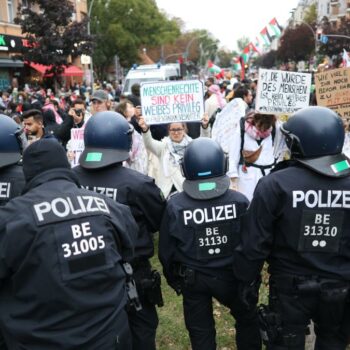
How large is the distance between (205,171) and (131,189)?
545mm

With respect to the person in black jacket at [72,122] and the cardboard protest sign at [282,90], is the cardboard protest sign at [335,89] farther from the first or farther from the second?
the person in black jacket at [72,122]

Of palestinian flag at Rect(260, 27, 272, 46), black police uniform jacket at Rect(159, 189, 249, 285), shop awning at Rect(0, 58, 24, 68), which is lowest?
black police uniform jacket at Rect(159, 189, 249, 285)

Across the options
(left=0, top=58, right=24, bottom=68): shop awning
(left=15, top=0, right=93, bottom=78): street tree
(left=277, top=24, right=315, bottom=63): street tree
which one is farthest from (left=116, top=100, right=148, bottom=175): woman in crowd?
(left=277, top=24, right=315, bottom=63): street tree

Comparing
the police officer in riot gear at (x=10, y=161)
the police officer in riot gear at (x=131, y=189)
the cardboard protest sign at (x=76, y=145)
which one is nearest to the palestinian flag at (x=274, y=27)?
the cardboard protest sign at (x=76, y=145)

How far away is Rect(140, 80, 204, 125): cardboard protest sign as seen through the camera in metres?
5.81

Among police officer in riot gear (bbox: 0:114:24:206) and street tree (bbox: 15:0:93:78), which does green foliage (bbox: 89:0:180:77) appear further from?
police officer in riot gear (bbox: 0:114:24:206)

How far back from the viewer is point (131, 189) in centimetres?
326

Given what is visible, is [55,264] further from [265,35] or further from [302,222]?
[265,35]

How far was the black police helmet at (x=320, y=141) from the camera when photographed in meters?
2.81

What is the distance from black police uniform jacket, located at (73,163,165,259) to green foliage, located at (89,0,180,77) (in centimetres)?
4691

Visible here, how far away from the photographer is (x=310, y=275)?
287 centimetres

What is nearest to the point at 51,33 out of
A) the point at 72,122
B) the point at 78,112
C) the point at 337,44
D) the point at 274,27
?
the point at 274,27

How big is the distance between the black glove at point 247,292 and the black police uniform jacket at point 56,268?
0.99m

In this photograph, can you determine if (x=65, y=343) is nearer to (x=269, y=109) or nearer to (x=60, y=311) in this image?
(x=60, y=311)
